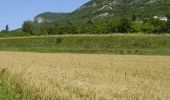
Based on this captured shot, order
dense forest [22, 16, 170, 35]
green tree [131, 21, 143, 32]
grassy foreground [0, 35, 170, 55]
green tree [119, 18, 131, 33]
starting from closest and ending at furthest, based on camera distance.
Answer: grassy foreground [0, 35, 170, 55], dense forest [22, 16, 170, 35], green tree [119, 18, 131, 33], green tree [131, 21, 143, 32]

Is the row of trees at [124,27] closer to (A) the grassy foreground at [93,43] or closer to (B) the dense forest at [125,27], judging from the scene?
(B) the dense forest at [125,27]

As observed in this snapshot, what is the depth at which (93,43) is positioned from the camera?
93875 millimetres

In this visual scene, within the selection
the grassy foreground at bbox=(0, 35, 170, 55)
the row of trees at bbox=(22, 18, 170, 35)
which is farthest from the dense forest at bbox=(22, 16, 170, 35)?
the grassy foreground at bbox=(0, 35, 170, 55)

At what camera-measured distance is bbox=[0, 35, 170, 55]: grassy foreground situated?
3170 inches

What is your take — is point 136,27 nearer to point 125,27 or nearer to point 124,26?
point 125,27

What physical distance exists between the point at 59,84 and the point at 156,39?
6803cm

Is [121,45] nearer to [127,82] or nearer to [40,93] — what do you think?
[127,82]

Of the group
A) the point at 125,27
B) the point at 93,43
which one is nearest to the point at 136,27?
the point at 125,27

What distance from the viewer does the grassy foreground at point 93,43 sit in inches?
3170

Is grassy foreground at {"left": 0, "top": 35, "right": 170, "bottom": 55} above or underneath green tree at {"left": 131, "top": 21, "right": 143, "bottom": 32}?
underneath

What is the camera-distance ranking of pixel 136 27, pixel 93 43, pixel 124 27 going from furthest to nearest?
pixel 136 27
pixel 124 27
pixel 93 43

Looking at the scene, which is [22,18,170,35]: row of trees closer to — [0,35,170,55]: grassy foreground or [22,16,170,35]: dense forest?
[22,16,170,35]: dense forest

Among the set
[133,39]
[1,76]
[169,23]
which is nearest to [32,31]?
[169,23]

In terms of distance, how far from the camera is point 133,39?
Result: 292 feet
